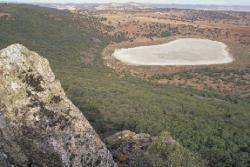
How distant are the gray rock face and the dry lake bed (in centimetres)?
6908

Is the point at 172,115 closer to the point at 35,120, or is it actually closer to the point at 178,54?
the point at 35,120

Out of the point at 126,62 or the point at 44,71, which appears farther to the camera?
the point at 126,62

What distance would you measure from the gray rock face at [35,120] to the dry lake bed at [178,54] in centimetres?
6908

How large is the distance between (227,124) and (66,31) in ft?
225

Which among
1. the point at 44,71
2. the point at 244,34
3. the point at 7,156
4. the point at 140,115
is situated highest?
the point at 44,71

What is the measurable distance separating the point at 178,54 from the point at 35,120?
83.2 metres

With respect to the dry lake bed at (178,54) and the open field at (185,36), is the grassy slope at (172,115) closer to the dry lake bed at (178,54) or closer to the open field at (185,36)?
the open field at (185,36)

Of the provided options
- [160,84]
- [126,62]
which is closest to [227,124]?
[160,84]

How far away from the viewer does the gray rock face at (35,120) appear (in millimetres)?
11156

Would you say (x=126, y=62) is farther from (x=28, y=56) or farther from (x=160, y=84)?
(x=28, y=56)

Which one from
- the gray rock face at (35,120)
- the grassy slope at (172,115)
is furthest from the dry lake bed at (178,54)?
the gray rock face at (35,120)

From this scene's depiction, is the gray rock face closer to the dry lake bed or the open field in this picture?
the open field

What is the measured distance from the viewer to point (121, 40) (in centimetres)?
10888

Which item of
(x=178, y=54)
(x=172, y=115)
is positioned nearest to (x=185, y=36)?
(x=178, y=54)
